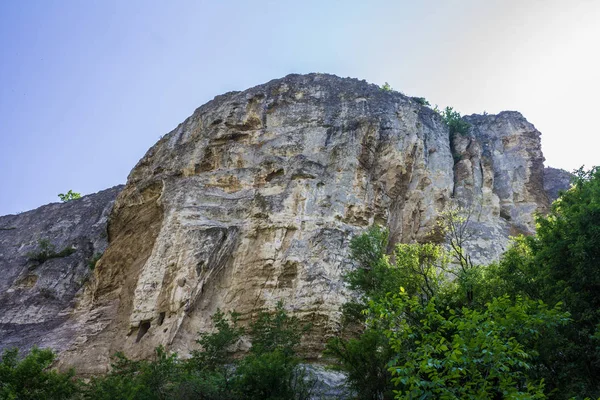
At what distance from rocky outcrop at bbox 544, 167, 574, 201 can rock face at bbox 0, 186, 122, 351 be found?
80.2 ft

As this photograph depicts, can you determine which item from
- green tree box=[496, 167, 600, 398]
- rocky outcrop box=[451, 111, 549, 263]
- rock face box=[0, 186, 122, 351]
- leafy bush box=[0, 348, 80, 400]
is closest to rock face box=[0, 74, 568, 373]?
rocky outcrop box=[451, 111, 549, 263]

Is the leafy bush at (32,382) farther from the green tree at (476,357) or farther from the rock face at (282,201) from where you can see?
the green tree at (476,357)

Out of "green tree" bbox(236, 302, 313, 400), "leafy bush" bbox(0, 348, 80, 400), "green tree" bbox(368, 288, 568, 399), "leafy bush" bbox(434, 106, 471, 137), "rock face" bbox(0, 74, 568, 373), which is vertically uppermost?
"leafy bush" bbox(434, 106, 471, 137)

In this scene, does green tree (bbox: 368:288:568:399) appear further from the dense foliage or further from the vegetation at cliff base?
the vegetation at cliff base

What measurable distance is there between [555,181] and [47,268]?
2797cm

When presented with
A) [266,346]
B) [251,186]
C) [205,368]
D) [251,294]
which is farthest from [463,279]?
[251,186]

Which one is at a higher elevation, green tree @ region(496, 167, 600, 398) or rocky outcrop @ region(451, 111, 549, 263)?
rocky outcrop @ region(451, 111, 549, 263)

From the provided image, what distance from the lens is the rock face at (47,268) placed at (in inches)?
987

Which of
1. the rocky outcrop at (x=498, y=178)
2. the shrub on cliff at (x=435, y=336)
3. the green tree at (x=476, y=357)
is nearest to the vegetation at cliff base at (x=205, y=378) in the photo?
the shrub on cliff at (x=435, y=336)

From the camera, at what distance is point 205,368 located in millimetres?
14727

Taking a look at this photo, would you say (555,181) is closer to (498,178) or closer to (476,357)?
(498,178)

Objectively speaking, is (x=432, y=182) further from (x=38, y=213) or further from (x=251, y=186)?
(x=38, y=213)

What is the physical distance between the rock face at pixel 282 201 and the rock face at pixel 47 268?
4.16 feet

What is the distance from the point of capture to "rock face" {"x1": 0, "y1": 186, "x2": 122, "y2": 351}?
2508 centimetres
